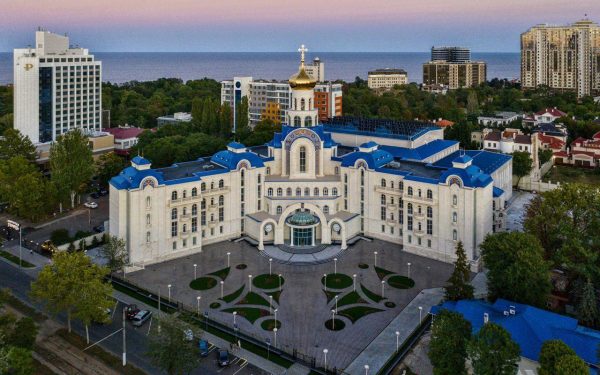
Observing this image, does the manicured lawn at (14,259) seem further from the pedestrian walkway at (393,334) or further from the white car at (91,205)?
the pedestrian walkway at (393,334)

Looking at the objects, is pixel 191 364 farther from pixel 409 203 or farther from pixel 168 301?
pixel 409 203

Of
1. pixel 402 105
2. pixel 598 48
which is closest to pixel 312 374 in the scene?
pixel 402 105

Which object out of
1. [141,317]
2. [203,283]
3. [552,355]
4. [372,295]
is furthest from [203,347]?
[552,355]

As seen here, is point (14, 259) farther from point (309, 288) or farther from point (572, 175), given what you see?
point (572, 175)

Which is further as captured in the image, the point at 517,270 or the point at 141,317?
the point at 141,317

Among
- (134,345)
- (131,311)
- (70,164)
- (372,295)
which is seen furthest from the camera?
(70,164)
